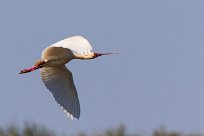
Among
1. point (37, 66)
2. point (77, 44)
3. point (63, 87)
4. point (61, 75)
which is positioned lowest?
point (63, 87)

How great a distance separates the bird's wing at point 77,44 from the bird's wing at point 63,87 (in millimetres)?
2281

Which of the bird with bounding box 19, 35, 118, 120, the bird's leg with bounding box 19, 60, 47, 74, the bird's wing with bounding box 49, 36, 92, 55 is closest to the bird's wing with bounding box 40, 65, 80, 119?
the bird with bounding box 19, 35, 118, 120

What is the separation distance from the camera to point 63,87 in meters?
22.2

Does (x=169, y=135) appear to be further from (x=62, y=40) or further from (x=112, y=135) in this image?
(x=62, y=40)

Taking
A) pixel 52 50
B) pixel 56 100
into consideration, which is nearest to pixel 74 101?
pixel 56 100

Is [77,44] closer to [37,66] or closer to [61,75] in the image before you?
[37,66]

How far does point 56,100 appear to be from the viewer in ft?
71.8

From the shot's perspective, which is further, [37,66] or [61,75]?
[61,75]

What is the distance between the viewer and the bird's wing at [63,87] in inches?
862

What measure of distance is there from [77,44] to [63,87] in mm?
3153

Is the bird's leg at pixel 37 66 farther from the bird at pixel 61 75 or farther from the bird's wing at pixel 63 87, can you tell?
the bird's wing at pixel 63 87

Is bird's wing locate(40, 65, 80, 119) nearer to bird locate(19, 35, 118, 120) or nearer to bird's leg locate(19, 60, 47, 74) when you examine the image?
bird locate(19, 35, 118, 120)

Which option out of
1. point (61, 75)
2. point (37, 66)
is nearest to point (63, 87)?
point (61, 75)

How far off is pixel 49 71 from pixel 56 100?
0.70 m
